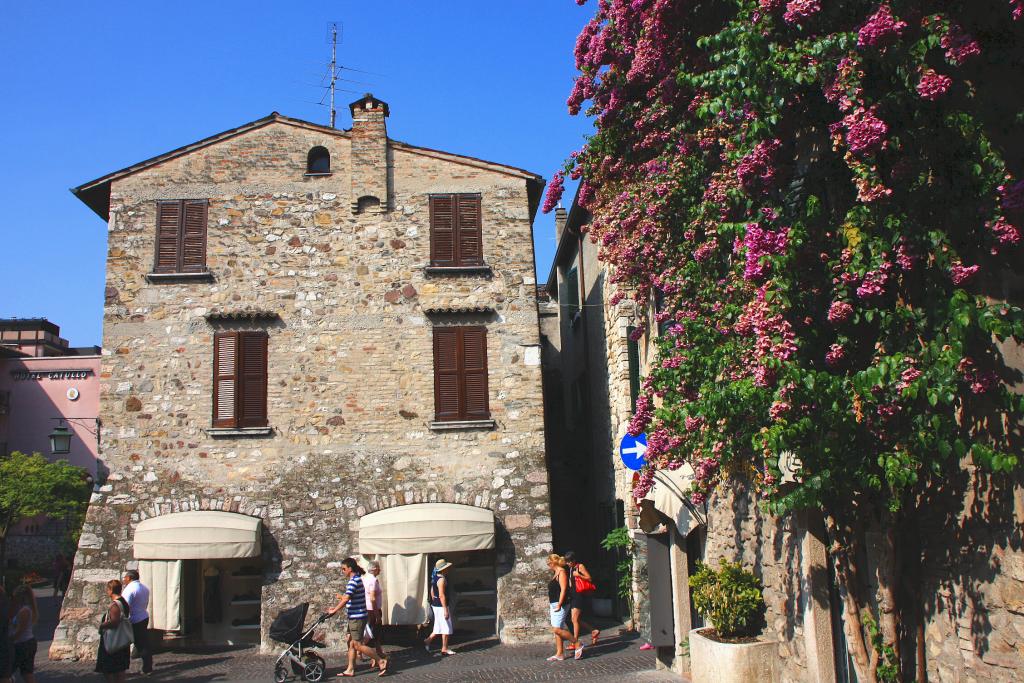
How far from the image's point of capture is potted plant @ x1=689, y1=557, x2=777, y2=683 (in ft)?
28.0

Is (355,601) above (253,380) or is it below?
below

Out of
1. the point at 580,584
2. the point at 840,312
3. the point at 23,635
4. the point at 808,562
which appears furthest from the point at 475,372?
the point at 840,312

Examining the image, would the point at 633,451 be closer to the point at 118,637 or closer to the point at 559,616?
the point at 559,616

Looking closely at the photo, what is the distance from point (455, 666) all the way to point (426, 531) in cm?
218

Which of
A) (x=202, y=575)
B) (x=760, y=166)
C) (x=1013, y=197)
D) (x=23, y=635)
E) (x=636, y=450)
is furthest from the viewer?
(x=202, y=575)

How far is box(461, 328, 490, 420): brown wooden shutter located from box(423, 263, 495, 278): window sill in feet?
3.40

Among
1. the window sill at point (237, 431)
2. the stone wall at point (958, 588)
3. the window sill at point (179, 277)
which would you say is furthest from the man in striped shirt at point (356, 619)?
the stone wall at point (958, 588)

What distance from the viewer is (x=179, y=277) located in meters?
15.3

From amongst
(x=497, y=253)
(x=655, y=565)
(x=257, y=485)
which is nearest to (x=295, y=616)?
(x=257, y=485)

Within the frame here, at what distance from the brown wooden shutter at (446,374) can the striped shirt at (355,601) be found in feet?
11.5

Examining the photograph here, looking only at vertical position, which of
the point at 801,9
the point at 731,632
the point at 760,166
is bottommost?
the point at 731,632

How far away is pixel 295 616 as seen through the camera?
39.9ft

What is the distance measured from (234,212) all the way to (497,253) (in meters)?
4.79

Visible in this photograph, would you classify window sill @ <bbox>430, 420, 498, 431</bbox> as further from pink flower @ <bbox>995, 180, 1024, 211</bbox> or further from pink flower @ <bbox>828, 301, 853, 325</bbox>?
pink flower @ <bbox>995, 180, 1024, 211</bbox>
